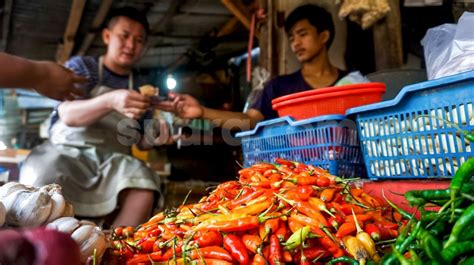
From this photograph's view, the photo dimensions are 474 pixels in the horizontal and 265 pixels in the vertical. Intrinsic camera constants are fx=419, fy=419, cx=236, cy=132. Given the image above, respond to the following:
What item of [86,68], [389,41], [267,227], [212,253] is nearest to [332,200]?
[267,227]

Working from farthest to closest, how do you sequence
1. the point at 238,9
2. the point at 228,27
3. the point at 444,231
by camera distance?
the point at 228,27 → the point at 238,9 → the point at 444,231

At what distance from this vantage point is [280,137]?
2756mm

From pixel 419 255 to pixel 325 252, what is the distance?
0.40m

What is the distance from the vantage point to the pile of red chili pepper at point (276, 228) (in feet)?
5.35

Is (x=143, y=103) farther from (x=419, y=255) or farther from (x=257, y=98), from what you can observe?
(x=419, y=255)

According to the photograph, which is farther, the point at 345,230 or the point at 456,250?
the point at 345,230

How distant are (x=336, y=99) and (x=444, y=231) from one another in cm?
121

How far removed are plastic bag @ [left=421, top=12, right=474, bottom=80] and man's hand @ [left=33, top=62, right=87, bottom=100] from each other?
214 cm

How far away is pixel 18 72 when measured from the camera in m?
2.27

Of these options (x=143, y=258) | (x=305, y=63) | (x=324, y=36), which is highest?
(x=324, y=36)

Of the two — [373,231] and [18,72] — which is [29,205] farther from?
[373,231]

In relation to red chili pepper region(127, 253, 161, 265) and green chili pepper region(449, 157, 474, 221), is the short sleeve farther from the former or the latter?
green chili pepper region(449, 157, 474, 221)

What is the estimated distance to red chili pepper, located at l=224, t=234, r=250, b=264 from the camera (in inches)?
64.2

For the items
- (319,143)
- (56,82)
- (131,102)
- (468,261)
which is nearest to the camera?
(468,261)
